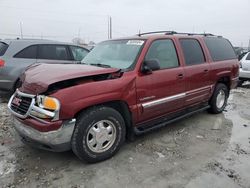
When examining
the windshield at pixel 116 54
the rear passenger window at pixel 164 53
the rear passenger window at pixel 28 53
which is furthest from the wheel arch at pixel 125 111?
the rear passenger window at pixel 28 53

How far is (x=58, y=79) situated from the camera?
3037 millimetres

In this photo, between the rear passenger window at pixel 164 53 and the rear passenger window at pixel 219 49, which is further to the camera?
the rear passenger window at pixel 219 49

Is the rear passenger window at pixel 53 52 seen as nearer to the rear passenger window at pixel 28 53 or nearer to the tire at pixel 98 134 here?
the rear passenger window at pixel 28 53

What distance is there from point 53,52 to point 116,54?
363 centimetres

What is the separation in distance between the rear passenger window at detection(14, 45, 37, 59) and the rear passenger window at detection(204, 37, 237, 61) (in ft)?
14.8

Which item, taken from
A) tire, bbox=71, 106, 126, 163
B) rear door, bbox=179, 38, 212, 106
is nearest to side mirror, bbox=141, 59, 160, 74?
tire, bbox=71, 106, 126, 163

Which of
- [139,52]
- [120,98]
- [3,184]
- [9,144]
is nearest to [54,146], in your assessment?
[3,184]

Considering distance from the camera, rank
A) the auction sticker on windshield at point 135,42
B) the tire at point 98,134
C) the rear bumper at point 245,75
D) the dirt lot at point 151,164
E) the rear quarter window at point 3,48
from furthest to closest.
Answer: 1. the rear bumper at point 245,75
2. the rear quarter window at point 3,48
3. the auction sticker on windshield at point 135,42
4. the tire at point 98,134
5. the dirt lot at point 151,164

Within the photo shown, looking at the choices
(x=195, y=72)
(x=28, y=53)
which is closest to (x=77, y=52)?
(x=28, y=53)

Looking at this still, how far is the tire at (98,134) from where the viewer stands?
3.16 meters

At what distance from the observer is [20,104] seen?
3.35 m

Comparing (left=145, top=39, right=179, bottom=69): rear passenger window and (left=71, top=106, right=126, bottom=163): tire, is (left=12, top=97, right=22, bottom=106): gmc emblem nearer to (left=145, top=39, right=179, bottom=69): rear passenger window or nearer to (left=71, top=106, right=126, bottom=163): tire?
(left=71, top=106, right=126, bottom=163): tire

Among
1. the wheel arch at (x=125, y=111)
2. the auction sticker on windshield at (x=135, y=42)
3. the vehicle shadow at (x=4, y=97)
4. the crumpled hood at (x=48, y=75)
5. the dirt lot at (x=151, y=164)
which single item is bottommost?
the vehicle shadow at (x=4, y=97)

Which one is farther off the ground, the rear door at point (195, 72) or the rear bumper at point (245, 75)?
the rear door at point (195, 72)
